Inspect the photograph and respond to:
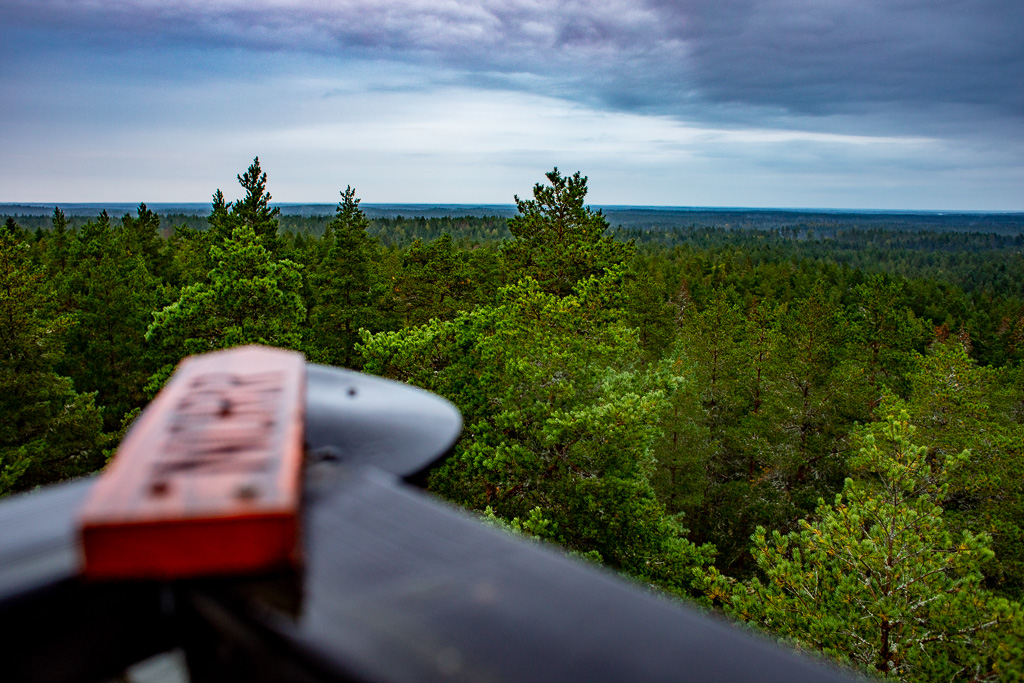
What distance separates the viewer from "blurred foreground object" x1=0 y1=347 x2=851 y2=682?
0.56 m

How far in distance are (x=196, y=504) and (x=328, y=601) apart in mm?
156

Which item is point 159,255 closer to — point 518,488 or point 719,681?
point 518,488

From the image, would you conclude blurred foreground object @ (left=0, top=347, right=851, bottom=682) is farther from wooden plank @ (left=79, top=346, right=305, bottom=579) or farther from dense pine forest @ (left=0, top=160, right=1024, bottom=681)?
dense pine forest @ (left=0, top=160, right=1024, bottom=681)

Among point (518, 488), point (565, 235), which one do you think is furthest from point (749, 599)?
point (565, 235)

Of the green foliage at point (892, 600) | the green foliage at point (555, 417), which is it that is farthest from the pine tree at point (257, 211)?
the green foliage at point (892, 600)

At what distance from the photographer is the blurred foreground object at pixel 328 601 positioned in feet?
1.85

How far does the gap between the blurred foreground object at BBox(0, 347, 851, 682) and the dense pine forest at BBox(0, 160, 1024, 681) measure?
936 centimetres

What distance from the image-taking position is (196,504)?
604 millimetres

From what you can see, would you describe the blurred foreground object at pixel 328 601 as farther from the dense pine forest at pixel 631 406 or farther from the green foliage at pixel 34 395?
the green foliage at pixel 34 395

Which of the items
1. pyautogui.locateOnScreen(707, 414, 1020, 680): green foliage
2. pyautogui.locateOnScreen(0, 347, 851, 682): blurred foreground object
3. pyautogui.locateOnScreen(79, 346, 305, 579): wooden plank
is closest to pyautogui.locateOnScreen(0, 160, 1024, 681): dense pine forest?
pyautogui.locateOnScreen(707, 414, 1020, 680): green foliage

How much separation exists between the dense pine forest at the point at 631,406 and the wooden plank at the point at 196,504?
31.4ft

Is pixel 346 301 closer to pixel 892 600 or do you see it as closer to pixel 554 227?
pixel 554 227

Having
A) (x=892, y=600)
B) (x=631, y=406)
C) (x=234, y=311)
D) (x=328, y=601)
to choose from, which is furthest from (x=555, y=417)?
(x=328, y=601)

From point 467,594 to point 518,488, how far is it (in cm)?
1432
